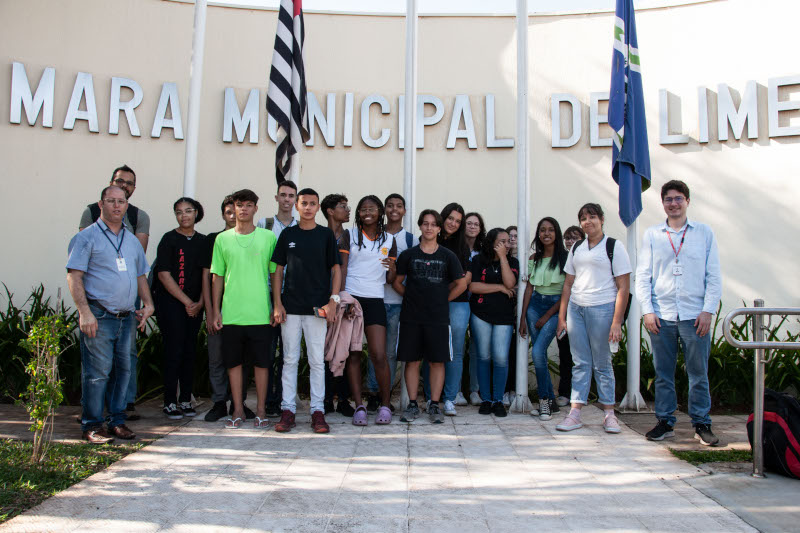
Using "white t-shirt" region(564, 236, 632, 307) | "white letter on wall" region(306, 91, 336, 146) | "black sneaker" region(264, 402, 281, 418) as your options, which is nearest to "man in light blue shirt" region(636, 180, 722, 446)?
"white t-shirt" region(564, 236, 632, 307)

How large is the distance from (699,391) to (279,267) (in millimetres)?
3195

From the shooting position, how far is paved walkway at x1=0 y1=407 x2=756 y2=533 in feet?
9.20

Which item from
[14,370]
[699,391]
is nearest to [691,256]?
[699,391]

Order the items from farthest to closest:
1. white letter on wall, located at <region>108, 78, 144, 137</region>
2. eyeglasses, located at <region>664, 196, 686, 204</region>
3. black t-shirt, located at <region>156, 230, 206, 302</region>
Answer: white letter on wall, located at <region>108, 78, 144, 137</region>
black t-shirt, located at <region>156, 230, 206, 302</region>
eyeglasses, located at <region>664, 196, 686, 204</region>

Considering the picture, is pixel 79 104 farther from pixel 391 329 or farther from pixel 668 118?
pixel 668 118

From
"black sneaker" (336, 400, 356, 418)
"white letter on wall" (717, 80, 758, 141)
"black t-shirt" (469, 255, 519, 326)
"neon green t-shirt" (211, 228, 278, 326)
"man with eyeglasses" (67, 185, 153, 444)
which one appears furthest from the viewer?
"white letter on wall" (717, 80, 758, 141)

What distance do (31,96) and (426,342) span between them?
538 centimetres

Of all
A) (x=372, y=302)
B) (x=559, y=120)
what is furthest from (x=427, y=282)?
(x=559, y=120)

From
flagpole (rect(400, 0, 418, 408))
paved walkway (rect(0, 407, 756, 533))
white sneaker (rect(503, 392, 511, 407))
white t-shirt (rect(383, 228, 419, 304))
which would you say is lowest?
paved walkway (rect(0, 407, 756, 533))

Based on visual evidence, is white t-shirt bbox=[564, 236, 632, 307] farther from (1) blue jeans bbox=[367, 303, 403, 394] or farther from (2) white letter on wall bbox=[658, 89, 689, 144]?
(2) white letter on wall bbox=[658, 89, 689, 144]

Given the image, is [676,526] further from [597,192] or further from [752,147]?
[752,147]

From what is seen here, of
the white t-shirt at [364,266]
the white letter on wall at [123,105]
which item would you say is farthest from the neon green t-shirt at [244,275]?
the white letter on wall at [123,105]

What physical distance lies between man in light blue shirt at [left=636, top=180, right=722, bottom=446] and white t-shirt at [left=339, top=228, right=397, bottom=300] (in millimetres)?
1992

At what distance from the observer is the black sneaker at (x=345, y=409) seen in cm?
502
